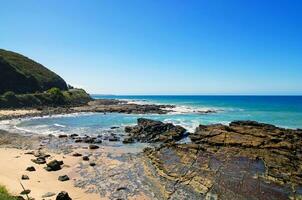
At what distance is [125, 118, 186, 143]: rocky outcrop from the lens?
39969 millimetres

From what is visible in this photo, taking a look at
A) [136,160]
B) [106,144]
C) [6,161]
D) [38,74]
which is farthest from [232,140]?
[38,74]

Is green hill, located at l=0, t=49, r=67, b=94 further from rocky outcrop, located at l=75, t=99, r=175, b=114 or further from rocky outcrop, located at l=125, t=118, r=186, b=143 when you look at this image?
rocky outcrop, located at l=125, t=118, r=186, b=143

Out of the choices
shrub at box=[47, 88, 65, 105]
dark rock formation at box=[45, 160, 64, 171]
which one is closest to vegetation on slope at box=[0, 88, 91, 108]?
shrub at box=[47, 88, 65, 105]

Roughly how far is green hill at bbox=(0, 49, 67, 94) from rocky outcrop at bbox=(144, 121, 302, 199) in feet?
245

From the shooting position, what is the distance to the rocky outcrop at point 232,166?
20391mm

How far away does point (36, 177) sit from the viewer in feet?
73.5

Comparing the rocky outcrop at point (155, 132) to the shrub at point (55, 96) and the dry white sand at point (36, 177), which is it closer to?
the dry white sand at point (36, 177)

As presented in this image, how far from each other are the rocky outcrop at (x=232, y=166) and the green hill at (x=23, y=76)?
7463 cm

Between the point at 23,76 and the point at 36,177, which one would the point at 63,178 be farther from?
the point at 23,76

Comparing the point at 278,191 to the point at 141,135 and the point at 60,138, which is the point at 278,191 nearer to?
the point at 141,135

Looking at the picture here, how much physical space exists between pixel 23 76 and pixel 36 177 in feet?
285

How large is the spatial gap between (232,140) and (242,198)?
14925 millimetres

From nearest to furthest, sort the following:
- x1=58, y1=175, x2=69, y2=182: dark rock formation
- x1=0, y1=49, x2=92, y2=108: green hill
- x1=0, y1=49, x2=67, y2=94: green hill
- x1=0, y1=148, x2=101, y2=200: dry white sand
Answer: x1=0, y1=148, x2=101, y2=200: dry white sand
x1=58, y1=175, x2=69, y2=182: dark rock formation
x1=0, y1=49, x2=92, y2=108: green hill
x1=0, y1=49, x2=67, y2=94: green hill

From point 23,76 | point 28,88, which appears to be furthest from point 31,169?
point 23,76
